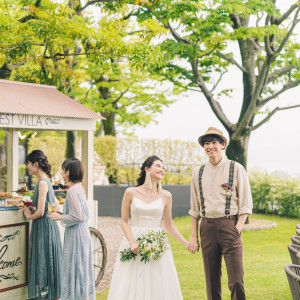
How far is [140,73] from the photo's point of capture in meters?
21.8

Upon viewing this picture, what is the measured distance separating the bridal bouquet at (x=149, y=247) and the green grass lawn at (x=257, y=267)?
3.91ft

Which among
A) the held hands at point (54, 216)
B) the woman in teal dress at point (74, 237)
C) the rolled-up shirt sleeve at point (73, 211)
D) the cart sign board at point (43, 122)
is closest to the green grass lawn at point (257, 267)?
the woman in teal dress at point (74, 237)

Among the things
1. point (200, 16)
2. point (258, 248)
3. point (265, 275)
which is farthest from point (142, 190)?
point (200, 16)

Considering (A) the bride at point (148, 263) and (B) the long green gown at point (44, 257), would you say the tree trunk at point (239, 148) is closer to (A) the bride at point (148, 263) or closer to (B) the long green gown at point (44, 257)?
(B) the long green gown at point (44, 257)

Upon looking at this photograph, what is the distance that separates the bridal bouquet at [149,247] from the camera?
496 centimetres

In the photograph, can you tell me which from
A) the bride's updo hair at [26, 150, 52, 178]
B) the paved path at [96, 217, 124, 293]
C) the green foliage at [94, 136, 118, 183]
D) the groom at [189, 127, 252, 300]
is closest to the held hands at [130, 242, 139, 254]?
the groom at [189, 127, 252, 300]

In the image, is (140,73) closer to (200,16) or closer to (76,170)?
(200,16)

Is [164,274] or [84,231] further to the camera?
[84,231]

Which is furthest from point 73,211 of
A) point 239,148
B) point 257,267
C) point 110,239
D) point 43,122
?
point 239,148

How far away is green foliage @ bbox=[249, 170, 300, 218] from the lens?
18328 mm

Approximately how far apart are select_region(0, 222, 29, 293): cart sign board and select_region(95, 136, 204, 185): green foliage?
1286 cm

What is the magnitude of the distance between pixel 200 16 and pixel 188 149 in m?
6.98

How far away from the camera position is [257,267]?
9672mm

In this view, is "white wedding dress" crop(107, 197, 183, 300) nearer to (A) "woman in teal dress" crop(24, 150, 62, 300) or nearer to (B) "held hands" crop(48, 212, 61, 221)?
(B) "held hands" crop(48, 212, 61, 221)
